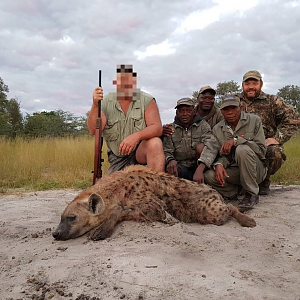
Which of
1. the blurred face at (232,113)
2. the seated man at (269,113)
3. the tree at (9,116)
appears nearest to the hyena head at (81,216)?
the blurred face at (232,113)

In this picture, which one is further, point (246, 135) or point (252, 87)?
point (252, 87)

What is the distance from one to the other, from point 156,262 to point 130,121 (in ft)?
7.14

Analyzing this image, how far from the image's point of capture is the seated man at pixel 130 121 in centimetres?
392

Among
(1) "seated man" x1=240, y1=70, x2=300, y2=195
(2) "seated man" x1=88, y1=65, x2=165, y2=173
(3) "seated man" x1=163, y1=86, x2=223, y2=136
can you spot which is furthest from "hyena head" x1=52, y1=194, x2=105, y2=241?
(1) "seated man" x1=240, y1=70, x2=300, y2=195

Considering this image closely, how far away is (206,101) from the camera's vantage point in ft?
16.1

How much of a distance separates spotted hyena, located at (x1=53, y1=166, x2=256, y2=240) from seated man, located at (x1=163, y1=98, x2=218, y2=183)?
2.88 feet

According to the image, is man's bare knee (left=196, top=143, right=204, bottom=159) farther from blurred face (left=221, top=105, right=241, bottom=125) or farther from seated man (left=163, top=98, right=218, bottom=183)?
blurred face (left=221, top=105, right=241, bottom=125)

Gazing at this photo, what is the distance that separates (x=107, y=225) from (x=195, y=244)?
2.43 feet

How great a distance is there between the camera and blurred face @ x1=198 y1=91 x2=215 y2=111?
4.89 meters

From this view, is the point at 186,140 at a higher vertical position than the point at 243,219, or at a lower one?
higher

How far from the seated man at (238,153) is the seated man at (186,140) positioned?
21 cm

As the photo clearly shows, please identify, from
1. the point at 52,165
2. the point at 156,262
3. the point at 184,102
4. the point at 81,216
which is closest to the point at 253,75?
the point at 184,102

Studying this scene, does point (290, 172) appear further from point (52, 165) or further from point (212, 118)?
point (52, 165)

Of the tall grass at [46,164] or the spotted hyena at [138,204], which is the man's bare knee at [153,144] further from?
the tall grass at [46,164]
